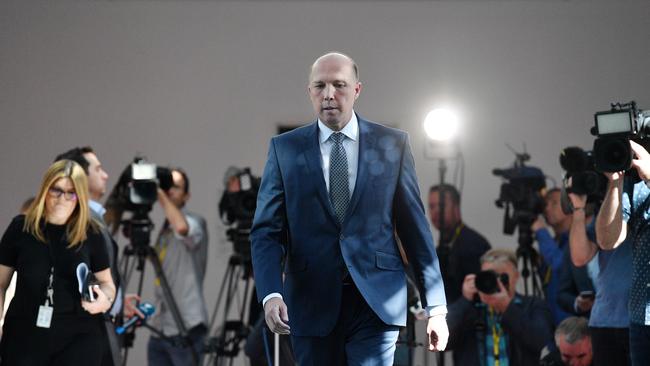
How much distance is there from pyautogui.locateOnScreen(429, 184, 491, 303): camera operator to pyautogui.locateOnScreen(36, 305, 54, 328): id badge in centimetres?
215

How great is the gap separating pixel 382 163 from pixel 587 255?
A: 1.43 m

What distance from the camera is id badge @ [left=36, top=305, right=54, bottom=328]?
3.80m

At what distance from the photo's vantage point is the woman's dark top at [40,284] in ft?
12.5

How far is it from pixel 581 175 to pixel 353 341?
1.60 m

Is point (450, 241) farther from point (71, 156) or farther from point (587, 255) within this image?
point (71, 156)

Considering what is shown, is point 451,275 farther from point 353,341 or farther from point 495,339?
point 353,341

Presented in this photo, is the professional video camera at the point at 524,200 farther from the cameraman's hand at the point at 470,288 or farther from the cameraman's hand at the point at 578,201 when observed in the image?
the cameraman's hand at the point at 578,201

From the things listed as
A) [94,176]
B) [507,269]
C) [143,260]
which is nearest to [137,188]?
[143,260]

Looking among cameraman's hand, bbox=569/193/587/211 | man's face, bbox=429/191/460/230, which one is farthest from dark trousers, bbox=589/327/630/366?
man's face, bbox=429/191/460/230

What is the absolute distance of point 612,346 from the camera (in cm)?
349

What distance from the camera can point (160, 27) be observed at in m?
7.37

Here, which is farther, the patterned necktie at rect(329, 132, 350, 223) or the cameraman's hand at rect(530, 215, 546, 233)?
the cameraman's hand at rect(530, 215, 546, 233)

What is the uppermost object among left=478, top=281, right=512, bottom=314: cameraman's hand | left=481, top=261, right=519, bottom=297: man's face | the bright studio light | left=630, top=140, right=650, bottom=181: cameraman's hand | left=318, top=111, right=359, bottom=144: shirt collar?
the bright studio light

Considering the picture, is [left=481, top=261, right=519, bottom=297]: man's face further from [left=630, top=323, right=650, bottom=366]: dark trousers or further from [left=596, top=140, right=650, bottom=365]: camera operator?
[left=630, top=323, right=650, bottom=366]: dark trousers
